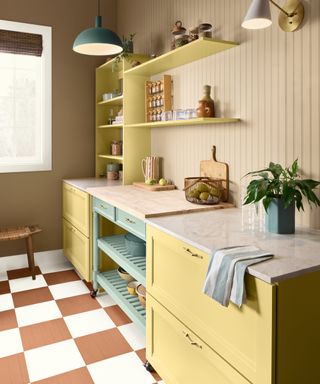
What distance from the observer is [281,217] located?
179 centimetres

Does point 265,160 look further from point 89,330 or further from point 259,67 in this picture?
point 89,330

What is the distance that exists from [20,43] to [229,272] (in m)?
3.29

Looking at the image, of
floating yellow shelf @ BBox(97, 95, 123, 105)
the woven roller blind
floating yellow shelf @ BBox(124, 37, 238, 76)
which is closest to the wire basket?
floating yellow shelf @ BBox(124, 37, 238, 76)

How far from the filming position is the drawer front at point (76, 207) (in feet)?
10.6

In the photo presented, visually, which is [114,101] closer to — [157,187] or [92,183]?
[92,183]

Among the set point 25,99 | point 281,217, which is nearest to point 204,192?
point 281,217

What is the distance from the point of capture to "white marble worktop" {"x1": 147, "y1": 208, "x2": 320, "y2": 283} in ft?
4.38

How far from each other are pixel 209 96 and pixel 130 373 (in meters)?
1.78

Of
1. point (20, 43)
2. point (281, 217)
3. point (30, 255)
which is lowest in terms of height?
point (30, 255)

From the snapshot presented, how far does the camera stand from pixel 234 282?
1387 millimetres

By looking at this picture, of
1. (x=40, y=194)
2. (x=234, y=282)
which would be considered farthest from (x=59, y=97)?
(x=234, y=282)

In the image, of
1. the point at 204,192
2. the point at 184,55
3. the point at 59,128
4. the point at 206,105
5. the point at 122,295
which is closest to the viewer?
the point at 204,192

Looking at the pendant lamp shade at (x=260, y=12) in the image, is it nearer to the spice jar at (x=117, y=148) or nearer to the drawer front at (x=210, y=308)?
the drawer front at (x=210, y=308)

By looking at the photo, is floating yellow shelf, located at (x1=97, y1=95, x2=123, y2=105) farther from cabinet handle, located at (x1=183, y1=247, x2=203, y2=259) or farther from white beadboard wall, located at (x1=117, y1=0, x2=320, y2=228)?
cabinet handle, located at (x1=183, y1=247, x2=203, y2=259)
